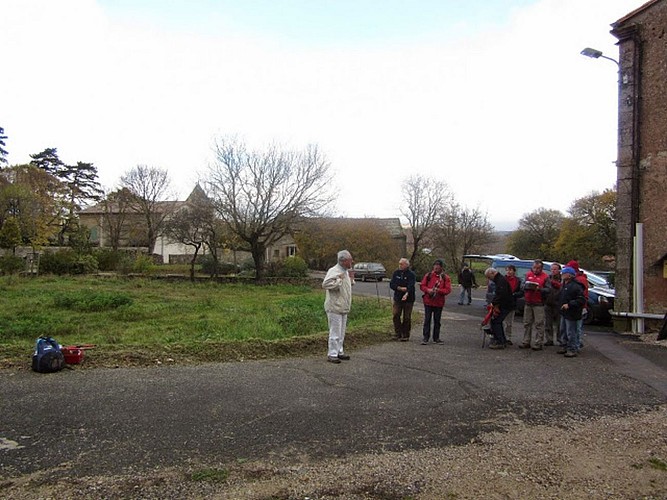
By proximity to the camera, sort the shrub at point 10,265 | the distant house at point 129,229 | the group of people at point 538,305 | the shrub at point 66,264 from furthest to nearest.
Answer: the distant house at point 129,229
the shrub at point 66,264
the shrub at point 10,265
the group of people at point 538,305

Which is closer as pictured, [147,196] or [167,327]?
[167,327]

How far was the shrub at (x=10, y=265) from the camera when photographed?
98.7ft

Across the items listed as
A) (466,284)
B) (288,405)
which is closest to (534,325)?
(288,405)

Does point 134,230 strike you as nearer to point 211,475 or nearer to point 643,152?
point 643,152

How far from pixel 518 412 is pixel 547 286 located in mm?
4783

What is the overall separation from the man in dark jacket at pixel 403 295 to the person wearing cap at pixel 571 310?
8.87 ft

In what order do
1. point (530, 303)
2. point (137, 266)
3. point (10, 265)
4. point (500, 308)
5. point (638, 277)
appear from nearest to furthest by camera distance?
point (500, 308), point (530, 303), point (638, 277), point (10, 265), point (137, 266)

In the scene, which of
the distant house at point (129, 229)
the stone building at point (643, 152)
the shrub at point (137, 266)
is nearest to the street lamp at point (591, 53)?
the stone building at point (643, 152)

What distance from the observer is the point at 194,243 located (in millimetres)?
31641

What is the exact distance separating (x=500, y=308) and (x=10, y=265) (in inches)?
1218

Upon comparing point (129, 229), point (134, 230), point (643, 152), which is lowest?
point (134, 230)

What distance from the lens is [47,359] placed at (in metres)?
6.55

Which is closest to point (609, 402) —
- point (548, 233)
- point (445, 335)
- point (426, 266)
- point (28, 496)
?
point (445, 335)

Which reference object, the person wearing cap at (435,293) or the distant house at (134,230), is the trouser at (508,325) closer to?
the person wearing cap at (435,293)
